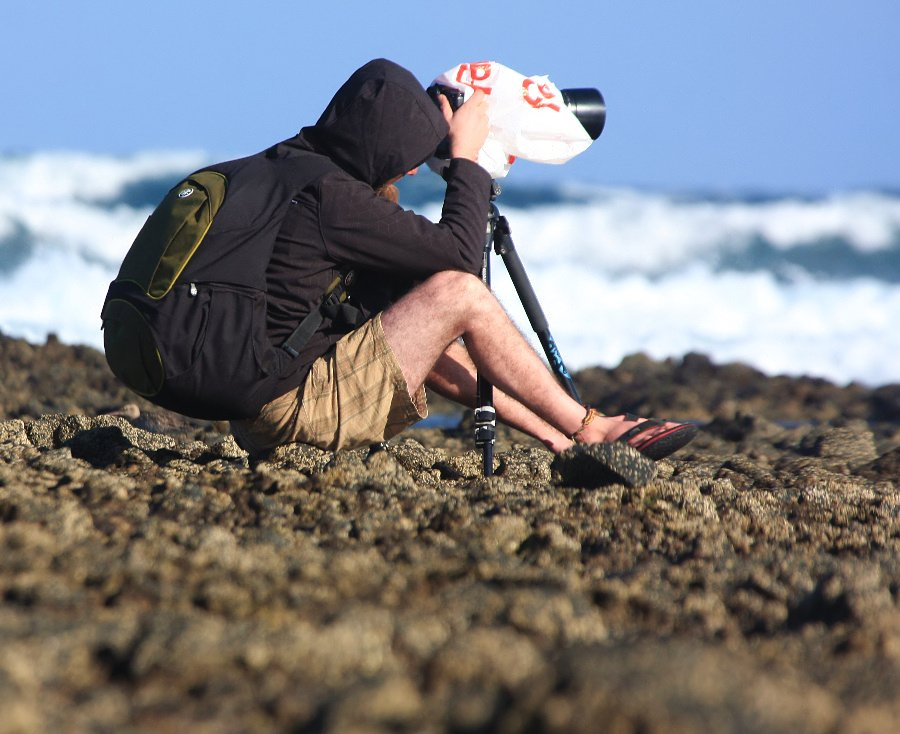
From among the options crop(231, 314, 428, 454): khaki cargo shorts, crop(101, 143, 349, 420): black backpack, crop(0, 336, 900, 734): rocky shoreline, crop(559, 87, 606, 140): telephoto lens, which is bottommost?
crop(0, 336, 900, 734): rocky shoreline

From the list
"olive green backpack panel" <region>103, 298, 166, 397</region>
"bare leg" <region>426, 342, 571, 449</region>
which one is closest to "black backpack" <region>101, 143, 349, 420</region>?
"olive green backpack panel" <region>103, 298, 166, 397</region>

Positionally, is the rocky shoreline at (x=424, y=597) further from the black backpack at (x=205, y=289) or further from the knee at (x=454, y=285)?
the knee at (x=454, y=285)

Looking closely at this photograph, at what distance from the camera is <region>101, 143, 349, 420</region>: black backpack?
142 inches

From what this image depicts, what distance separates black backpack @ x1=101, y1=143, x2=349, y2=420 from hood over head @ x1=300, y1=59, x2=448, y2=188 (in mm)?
124

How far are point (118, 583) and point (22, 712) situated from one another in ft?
2.40

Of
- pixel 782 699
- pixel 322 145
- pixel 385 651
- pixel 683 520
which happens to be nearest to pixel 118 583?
pixel 385 651

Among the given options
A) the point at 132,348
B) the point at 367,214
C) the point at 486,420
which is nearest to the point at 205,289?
the point at 132,348

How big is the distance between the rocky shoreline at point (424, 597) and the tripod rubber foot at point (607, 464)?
46 mm

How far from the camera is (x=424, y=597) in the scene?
92.1 inches

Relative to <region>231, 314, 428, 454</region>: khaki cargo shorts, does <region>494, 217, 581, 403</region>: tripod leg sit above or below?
above

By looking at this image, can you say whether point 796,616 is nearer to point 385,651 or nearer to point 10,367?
point 385,651

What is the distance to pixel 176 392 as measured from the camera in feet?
12.2

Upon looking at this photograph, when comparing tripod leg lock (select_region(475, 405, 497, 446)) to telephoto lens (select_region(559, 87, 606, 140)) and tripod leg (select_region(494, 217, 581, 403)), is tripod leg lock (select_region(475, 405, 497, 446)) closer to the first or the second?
tripod leg (select_region(494, 217, 581, 403))

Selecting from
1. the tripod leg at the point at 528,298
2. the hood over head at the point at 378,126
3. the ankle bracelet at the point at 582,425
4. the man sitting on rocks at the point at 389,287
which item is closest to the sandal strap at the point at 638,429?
the man sitting on rocks at the point at 389,287
